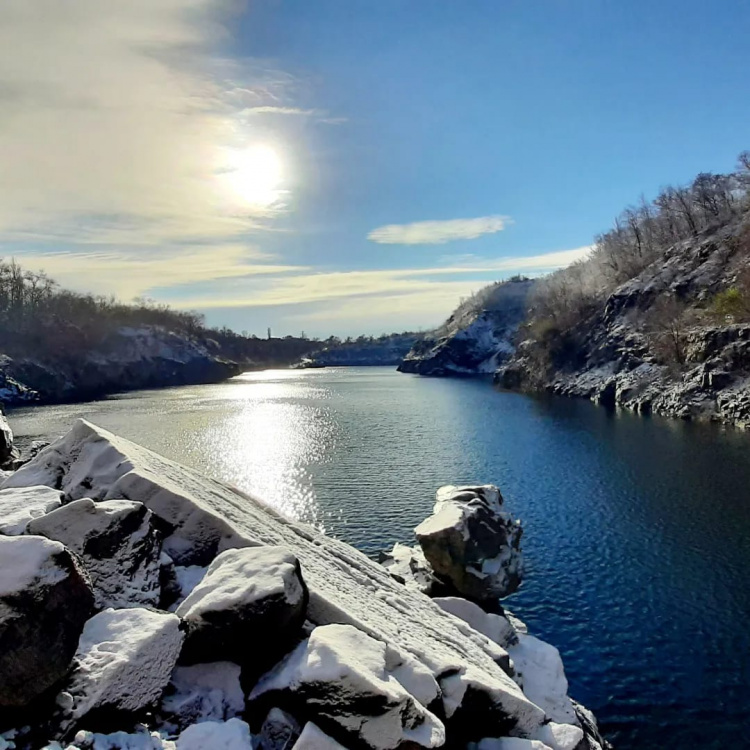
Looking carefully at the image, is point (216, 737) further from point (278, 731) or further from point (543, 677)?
point (543, 677)

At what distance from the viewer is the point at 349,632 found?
10.6 metres

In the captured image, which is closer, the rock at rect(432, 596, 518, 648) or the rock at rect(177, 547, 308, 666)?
the rock at rect(177, 547, 308, 666)

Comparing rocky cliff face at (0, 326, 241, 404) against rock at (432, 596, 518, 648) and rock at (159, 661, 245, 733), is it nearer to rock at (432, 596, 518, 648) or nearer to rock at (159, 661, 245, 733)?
rock at (432, 596, 518, 648)

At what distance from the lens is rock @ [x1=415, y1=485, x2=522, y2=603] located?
22.8 meters

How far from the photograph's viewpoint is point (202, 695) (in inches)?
382

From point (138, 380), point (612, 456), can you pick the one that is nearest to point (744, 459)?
point (612, 456)

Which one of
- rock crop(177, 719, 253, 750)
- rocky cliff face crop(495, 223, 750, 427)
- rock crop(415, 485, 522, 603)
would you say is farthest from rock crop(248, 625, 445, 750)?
rocky cliff face crop(495, 223, 750, 427)

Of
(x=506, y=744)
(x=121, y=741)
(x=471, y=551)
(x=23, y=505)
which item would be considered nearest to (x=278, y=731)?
(x=121, y=741)

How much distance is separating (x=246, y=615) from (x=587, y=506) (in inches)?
1353

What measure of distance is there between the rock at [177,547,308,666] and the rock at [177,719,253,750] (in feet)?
4.10

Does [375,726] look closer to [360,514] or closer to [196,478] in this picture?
[196,478]

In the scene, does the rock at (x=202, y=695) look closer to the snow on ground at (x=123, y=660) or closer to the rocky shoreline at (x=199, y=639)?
the rocky shoreline at (x=199, y=639)

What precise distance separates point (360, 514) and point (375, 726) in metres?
30.3

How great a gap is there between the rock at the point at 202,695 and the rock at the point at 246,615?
0.20 meters
